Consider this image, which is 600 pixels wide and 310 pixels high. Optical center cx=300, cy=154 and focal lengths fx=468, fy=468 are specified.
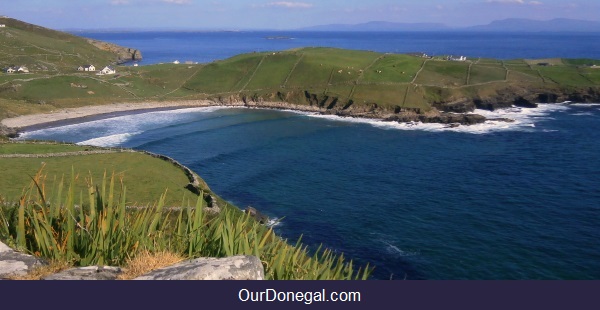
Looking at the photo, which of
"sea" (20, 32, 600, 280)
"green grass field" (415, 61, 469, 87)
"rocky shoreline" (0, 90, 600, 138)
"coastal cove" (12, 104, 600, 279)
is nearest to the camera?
"sea" (20, 32, 600, 280)

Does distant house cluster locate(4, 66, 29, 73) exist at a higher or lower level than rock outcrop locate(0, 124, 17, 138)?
higher

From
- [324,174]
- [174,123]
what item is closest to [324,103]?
[174,123]

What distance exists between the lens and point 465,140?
57.8m

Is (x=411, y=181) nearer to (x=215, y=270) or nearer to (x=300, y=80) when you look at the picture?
(x=215, y=270)

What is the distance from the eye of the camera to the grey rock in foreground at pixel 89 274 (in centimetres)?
647

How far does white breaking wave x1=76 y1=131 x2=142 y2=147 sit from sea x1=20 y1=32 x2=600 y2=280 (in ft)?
0.76

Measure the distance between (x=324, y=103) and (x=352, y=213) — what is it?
49.1 metres

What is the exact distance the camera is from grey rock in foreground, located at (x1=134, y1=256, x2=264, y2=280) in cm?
627

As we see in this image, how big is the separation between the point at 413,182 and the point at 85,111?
190ft

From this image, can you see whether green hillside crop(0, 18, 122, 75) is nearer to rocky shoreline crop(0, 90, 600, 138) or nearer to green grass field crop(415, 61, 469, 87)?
rocky shoreline crop(0, 90, 600, 138)

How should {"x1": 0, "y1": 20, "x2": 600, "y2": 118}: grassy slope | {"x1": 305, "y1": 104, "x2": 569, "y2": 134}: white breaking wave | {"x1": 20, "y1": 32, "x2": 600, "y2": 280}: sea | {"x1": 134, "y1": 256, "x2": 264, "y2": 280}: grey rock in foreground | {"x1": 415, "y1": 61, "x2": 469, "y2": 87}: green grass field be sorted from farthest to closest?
{"x1": 415, "y1": 61, "x2": 469, "y2": 87}: green grass field < {"x1": 0, "y1": 20, "x2": 600, "y2": 118}: grassy slope < {"x1": 305, "y1": 104, "x2": 569, "y2": 134}: white breaking wave < {"x1": 20, "y1": 32, "x2": 600, "y2": 280}: sea < {"x1": 134, "y1": 256, "x2": 264, "y2": 280}: grey rock in foreground

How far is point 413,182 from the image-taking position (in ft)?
137

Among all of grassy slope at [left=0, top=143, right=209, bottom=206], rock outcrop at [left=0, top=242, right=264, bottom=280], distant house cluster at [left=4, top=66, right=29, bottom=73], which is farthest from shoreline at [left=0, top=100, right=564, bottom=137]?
rock outcrop at [left=0, top=242, right=264, bottom=280]

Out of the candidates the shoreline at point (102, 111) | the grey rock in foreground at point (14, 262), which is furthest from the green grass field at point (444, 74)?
the grey rock in foreground at point (14, 262)
